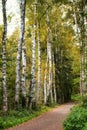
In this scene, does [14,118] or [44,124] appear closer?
[44,124]

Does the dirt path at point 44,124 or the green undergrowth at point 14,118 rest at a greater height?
the green undergrowth at point 14,118

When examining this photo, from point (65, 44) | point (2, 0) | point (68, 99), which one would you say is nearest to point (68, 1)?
point (2, 0)

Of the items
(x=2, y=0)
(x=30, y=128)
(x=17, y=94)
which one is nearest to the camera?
(x=30, y=128)

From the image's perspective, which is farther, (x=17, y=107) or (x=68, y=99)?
(x=68, y=99)

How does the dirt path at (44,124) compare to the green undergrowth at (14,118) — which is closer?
the dirt path at (44,124)

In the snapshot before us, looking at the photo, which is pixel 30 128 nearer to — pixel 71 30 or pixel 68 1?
pixel 68 1

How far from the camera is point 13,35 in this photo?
1636 inches

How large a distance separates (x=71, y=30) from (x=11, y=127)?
23.7 metres

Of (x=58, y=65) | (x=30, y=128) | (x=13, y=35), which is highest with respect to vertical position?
(x=13, y=35)

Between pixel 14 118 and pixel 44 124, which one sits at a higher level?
pixel 14 118

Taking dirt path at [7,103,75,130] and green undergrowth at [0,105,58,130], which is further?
green undergrowth at [0,105,58,130]

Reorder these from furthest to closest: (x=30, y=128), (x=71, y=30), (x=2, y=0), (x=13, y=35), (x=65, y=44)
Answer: (x=65, y=44)
(x=13, y=35)
(x=71, y=30)
(x=2, y=0)
(x=30, y=128)

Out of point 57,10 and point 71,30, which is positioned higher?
point 57,10

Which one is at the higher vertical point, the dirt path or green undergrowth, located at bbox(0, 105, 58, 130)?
green undergrowth, located at bbox(0, 105, 58, 130)
